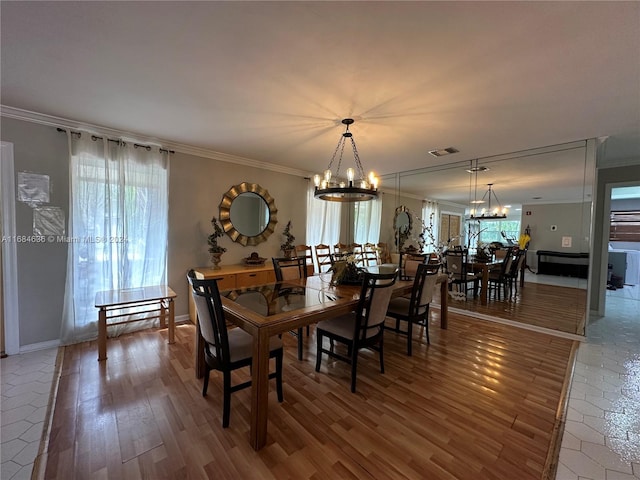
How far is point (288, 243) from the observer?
5.01 m

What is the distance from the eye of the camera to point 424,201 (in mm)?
6078

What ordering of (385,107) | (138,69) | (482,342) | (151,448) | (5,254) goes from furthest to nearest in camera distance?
1. (482,342)
2. (5,254)
3. (385,107)
4. (138,69)
5. (151,448)

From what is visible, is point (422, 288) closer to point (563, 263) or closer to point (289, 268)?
point (289, 268)

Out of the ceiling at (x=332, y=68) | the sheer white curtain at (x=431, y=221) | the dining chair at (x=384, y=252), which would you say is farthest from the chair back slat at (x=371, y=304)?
the dining chair at (x=384, y=252)

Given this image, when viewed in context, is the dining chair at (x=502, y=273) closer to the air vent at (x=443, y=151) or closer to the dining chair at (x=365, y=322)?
the air vent at (x=443, y=151)

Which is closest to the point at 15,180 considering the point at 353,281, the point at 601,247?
the point at 353,281

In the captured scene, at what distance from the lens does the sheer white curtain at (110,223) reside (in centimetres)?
302

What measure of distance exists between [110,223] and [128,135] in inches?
45.1

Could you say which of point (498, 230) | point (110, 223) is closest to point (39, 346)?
point (110, 223)

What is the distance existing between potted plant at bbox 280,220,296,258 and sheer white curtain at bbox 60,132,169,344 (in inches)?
78.4

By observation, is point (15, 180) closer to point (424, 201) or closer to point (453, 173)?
point (453, 173)

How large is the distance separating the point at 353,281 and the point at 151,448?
2.10 metres

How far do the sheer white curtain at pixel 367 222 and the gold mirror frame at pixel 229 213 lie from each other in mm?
2238

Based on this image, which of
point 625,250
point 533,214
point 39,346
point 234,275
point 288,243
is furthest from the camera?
point 625,250
